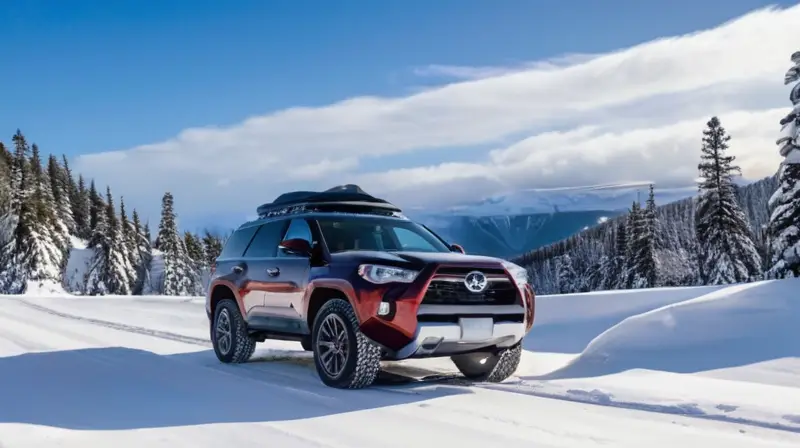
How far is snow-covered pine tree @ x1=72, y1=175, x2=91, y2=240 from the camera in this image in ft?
389

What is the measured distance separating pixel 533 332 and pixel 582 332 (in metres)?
0.96

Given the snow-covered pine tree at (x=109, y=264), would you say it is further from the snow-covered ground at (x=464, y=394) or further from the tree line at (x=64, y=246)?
the snow-covered ground at (x=464, y=394)

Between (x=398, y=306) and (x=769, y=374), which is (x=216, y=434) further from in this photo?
(x=769, y=374)

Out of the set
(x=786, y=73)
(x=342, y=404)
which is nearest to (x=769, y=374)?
(x=342, y=404)

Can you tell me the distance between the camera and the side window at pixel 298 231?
8461mm

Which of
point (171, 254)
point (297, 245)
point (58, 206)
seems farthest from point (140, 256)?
point (297, 245)

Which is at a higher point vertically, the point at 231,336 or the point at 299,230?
the point at 299,230

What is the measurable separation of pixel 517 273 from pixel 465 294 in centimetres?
77

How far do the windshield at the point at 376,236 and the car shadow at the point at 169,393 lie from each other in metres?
1.48

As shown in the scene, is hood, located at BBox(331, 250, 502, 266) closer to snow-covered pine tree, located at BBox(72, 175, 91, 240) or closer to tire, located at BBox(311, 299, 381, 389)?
tire, located at BBox(311, 299, 381, 389)

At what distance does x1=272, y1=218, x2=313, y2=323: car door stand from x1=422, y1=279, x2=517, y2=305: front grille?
1.69 metres

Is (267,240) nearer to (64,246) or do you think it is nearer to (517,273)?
(517,273)

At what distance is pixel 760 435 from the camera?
16.9 ft

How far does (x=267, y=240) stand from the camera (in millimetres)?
9414
